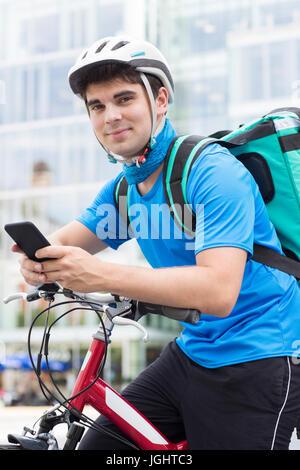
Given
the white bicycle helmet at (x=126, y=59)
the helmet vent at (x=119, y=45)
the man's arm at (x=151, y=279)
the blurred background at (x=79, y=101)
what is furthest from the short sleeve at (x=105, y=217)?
the blurred background at (x=79, y=101)

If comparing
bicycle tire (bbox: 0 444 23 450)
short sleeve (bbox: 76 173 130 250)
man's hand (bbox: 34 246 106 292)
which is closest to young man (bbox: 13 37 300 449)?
man's hand (bbox: 34 246 106 292)

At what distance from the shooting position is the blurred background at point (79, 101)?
54.2ft

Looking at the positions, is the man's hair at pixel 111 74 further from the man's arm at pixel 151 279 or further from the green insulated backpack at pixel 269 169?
the man's arm at pixel 151 279

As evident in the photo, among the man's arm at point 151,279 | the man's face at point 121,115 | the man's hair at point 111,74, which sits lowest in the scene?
the man's arm at point 151,279

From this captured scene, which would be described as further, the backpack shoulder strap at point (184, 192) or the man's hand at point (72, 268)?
the backpack shoulder strap at point (184, 192)

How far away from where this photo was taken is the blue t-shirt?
1.56 meters

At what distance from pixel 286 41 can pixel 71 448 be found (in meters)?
16.2

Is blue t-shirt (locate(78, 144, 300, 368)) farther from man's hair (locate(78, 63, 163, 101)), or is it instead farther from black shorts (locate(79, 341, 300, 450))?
man's hair (locate(78, 63, 163, 101))

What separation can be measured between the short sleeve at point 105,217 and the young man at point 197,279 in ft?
0.50

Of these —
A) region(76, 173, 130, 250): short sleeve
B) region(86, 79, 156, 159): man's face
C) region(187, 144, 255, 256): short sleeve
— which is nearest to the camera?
region(187, 144, 255, 256): short sleeve

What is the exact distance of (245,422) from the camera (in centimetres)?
173

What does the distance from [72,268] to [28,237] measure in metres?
0.14

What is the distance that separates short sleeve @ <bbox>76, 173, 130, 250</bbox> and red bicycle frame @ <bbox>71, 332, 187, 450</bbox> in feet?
1.56

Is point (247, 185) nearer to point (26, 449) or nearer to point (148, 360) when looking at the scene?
point (26, 449)
